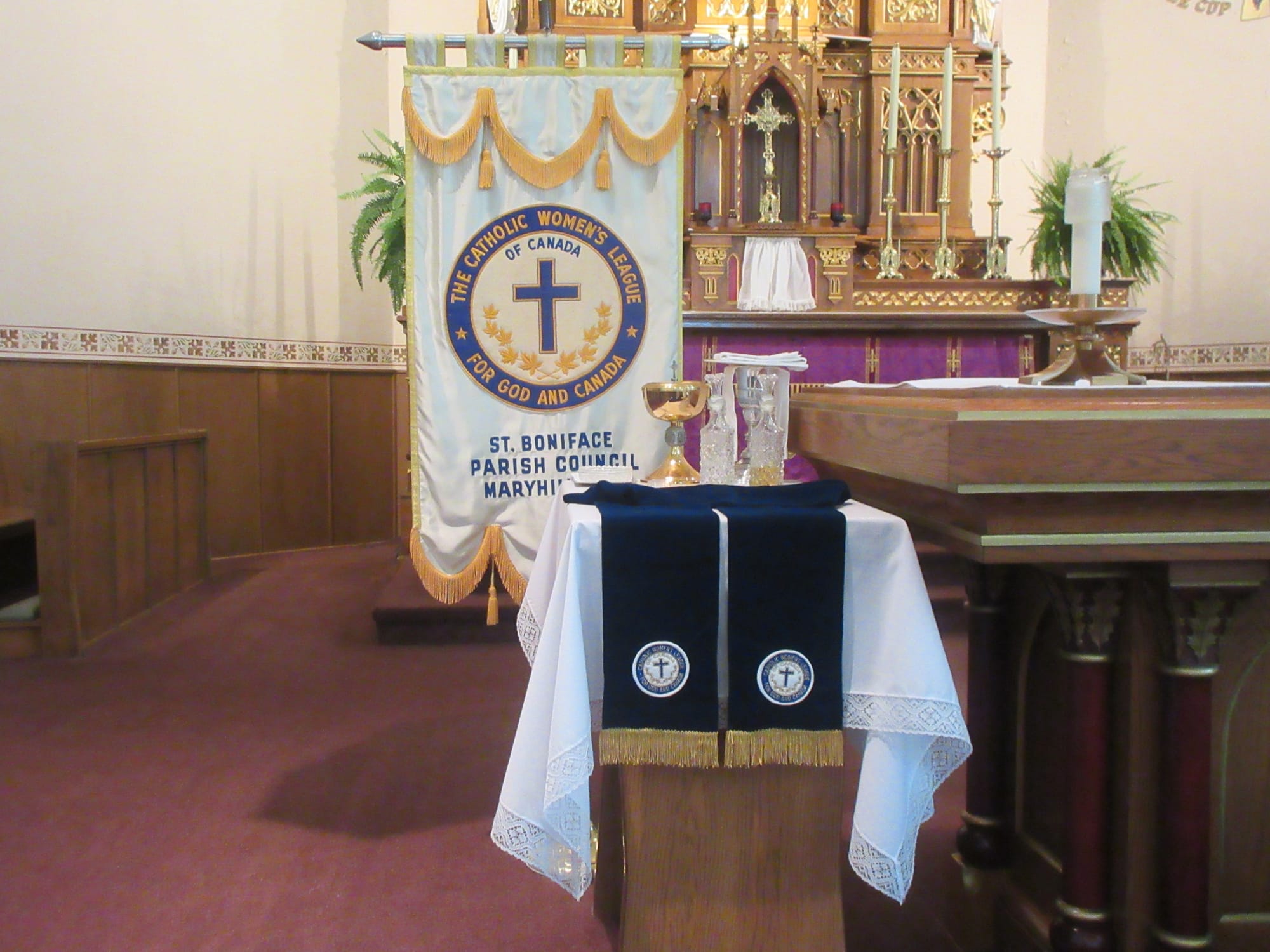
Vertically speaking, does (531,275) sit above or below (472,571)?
above

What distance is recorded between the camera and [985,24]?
22.2 ft

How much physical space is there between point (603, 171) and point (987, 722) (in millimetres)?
1557

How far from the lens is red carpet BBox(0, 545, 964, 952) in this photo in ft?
Answer: 6.23

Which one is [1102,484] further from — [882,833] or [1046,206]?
[1046,206]

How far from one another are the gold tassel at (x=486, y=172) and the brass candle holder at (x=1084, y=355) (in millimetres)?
1397

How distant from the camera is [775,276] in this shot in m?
4.87

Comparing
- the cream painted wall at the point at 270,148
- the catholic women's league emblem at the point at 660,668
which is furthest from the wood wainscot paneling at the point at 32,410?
the catholic women's league emblem at the point at 660,668

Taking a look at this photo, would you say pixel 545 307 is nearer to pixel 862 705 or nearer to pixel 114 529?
pixel 862 705

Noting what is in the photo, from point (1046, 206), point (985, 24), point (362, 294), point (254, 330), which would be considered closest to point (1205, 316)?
point (1046, 206)

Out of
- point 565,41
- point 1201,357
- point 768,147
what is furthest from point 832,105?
point 565,41

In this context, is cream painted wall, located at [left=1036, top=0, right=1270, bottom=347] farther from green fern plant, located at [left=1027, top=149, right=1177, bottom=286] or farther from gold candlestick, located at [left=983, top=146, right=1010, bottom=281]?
gold candlestick, located at [left=983, top=146, right=1010, bottom=281]

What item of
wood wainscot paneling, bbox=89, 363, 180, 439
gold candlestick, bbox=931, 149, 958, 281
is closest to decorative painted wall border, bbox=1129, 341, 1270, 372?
gold candlestick, bbox=931, 149, 958, 281

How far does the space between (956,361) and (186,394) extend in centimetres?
435

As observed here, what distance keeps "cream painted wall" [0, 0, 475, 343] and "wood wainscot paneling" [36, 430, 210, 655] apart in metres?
1.10
